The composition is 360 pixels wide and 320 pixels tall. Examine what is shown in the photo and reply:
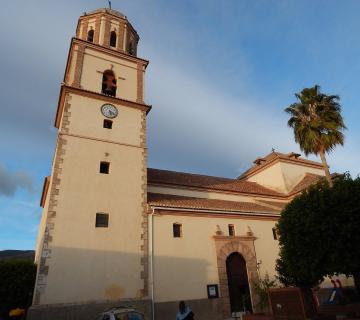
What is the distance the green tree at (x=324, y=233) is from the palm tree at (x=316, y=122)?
5.03 metres

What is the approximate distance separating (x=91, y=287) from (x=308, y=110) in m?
16.9

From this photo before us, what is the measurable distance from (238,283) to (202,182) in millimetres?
8172

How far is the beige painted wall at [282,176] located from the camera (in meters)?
27.4

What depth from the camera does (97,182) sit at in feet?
54.4

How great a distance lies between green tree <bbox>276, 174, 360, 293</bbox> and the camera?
12.0 m

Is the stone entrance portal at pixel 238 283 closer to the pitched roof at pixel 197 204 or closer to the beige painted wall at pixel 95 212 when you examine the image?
the pitched roof at pixel 197 204

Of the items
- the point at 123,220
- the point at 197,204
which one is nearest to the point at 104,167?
the point at 123,220

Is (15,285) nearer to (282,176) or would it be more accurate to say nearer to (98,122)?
(98,122)

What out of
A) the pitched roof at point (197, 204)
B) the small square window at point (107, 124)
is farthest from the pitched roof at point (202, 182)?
the small square window at point (107, 124)

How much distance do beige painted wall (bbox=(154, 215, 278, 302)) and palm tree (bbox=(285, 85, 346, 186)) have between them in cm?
684

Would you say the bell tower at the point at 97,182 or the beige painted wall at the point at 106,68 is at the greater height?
the beige painted wall at the point at 106,68

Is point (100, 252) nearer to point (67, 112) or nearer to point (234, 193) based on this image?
point (67, 112)

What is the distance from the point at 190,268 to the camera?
54.7 feet

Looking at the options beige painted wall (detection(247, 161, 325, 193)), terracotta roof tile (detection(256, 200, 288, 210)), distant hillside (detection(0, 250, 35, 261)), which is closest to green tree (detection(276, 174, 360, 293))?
terracotta roof tile (detection(256, 200, 288, 210))
